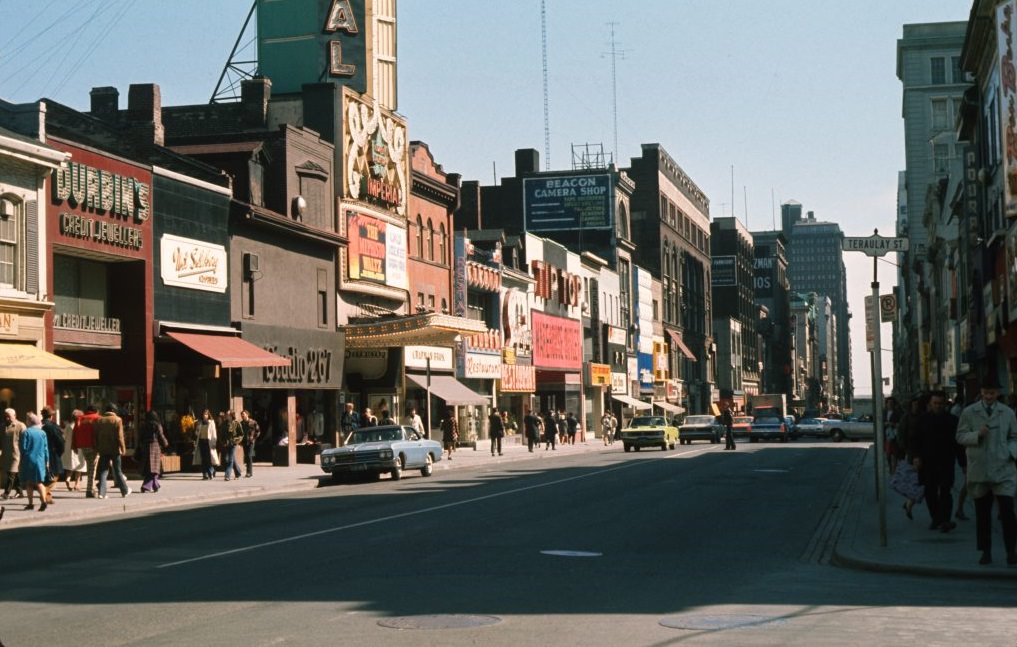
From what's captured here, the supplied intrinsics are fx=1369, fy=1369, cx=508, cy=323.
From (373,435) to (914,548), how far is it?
69.6ft

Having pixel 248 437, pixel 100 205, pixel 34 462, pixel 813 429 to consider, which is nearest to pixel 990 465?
pixel 34 462

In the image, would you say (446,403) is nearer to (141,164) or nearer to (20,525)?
(141,164)

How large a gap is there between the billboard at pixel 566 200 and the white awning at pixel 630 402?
12505 mm

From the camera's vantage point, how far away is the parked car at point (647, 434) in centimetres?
5650

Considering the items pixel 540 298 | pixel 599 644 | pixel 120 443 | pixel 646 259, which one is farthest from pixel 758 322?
pixel 599 644

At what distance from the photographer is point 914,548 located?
1598 centimetres

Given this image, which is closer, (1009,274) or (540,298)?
(1009,274)

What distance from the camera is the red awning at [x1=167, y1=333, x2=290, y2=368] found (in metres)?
37.7

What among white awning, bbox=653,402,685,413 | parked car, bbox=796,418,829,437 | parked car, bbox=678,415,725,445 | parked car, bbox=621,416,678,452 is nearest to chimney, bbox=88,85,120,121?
parked car, bbox=621,416,678,452

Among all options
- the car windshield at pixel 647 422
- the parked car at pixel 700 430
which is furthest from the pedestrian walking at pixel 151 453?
the parked car at pixel 700 430

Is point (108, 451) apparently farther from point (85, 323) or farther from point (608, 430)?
point (608, 430)

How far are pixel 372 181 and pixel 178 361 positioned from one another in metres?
14.7

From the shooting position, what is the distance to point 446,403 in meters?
56.2

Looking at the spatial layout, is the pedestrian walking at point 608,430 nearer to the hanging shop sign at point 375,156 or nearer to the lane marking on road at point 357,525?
the hanging shop sign at point 375,156
